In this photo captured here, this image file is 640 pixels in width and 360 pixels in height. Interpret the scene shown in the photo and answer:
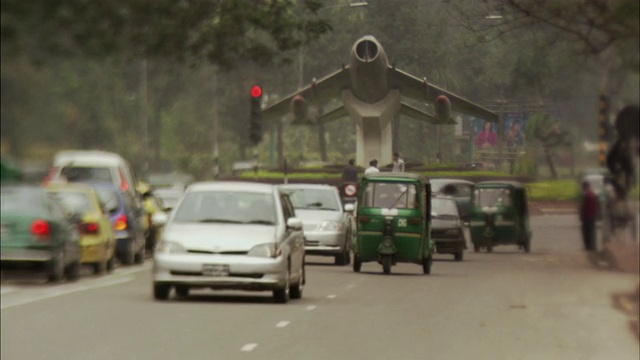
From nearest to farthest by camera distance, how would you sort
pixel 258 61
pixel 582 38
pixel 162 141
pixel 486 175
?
1. pixel 486 175
2. pixel 582 38
3. pixel 162 141
4. pixel 258 61

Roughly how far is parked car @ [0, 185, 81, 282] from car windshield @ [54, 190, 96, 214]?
295 centimetres

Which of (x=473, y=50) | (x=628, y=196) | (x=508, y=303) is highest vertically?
(x=473, y=50)

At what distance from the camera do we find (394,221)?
1201 inches

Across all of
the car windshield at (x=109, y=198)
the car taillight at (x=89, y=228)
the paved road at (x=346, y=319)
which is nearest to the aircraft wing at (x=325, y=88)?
the paved road at (x=346, y=319)

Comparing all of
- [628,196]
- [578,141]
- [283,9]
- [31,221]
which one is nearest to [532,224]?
[628,196]

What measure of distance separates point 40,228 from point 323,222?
10.1 metres

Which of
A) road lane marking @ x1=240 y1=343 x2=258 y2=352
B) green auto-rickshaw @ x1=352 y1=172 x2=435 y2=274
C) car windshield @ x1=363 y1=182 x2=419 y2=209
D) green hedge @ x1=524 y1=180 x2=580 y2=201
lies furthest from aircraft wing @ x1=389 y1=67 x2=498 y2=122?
car windshield @ x1=363 y1=182 x2=419 y2=209

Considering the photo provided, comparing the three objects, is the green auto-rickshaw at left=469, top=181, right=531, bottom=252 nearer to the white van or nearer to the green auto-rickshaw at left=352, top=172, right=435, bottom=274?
the green auto-rickshaw at left=352, top=172, right=435, bottom=274

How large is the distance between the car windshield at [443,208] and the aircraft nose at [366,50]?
60.9ft

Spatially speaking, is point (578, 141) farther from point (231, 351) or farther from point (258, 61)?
point (258, 61)

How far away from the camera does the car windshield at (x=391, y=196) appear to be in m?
30.8

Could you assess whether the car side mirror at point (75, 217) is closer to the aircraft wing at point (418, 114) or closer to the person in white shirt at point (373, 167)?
the person in white shirt at point (373, 167)

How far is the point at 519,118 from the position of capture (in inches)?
647

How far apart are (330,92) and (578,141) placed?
304 centimetres
